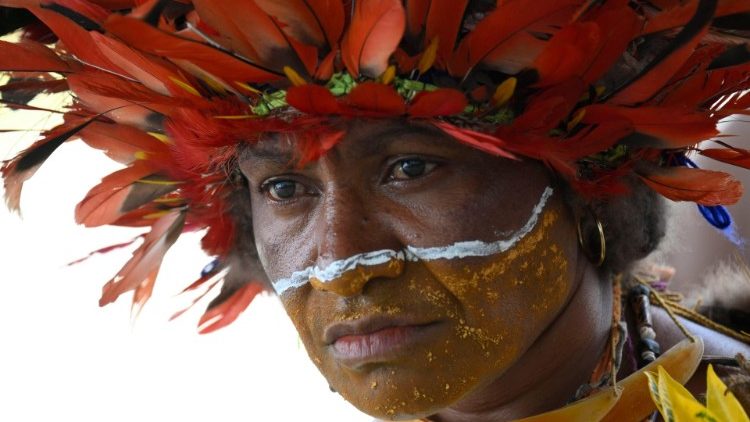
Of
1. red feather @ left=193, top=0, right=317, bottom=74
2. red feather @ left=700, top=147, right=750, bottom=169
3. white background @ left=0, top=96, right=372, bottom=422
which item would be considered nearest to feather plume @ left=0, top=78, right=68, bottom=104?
red feather @ left=193, top=0, right=317, bottom=74

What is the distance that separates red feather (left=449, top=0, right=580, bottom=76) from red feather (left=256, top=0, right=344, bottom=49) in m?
0.20

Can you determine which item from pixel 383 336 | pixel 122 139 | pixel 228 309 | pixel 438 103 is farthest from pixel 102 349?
pixel 438 103

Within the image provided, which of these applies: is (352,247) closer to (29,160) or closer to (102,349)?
(29,160)

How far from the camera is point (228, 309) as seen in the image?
232 centimetres

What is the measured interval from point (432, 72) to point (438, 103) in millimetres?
79

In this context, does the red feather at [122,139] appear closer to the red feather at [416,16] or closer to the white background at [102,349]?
the red feather at [416,16]

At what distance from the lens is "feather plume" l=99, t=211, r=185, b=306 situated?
2.15m

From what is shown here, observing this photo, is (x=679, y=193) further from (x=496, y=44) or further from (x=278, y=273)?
(x=278, y=273)

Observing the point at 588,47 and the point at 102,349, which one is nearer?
the point at 588,47

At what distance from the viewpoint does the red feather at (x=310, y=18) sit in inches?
56.4

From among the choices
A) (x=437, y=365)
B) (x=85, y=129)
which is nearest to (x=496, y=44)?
(x=437, y=365)

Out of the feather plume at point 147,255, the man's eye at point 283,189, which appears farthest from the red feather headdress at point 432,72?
the feather plume at point 147,255

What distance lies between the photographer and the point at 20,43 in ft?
5.82

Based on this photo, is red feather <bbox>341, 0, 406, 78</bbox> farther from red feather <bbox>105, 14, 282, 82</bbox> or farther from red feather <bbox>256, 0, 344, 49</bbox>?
red feather <bbox>105, 14, 282, 82</bbox>
